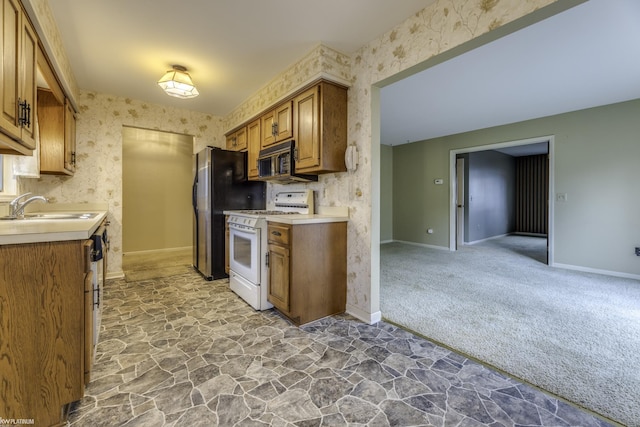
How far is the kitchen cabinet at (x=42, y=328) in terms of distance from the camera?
3.92 feet

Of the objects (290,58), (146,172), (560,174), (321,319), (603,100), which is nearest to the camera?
(321,319)

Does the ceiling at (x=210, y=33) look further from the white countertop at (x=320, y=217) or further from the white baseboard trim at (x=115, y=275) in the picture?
the white baseboard trim at (x=115, y=275)

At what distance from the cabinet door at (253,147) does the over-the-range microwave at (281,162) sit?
0.34 meters

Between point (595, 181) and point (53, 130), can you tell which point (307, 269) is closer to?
point (53, 130)

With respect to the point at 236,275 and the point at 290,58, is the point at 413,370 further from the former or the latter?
the point at 290,58

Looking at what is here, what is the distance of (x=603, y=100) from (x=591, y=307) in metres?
3.07

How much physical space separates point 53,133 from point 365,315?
3.73 meters

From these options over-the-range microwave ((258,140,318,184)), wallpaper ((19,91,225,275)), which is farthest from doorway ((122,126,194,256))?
over-the-range microwave ((258,140,318,184))

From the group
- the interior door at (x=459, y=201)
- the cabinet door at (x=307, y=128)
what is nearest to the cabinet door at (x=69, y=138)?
the cabinet door at (x=307, y=128)

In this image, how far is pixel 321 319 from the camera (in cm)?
251

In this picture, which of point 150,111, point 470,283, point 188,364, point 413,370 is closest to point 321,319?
point 413,370

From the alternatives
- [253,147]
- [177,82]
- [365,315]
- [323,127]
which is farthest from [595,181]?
[177,82]

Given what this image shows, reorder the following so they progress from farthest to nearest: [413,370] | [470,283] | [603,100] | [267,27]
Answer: [603,100] < [470,283] < [267,27] < [413,370]

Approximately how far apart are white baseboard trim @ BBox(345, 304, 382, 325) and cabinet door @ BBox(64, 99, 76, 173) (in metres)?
3.43
